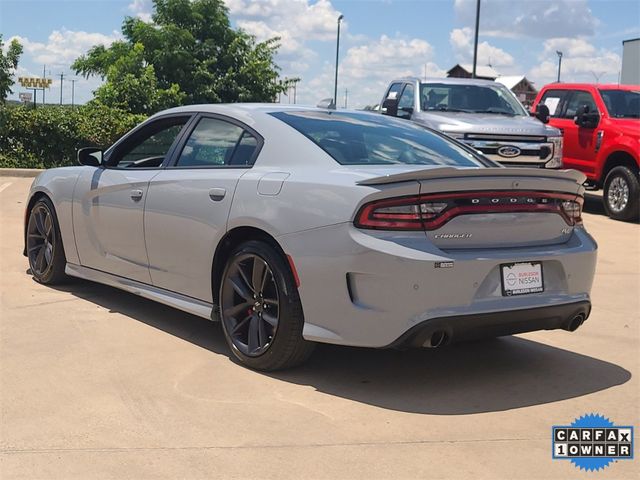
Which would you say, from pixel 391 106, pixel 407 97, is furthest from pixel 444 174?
pixel 407 97

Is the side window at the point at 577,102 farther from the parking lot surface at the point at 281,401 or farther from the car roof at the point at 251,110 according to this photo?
the car roof at the point at 251,110

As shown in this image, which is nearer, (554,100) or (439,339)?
(439,339)

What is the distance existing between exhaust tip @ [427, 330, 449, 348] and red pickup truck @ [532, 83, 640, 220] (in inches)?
357

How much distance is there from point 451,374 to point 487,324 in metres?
0.66

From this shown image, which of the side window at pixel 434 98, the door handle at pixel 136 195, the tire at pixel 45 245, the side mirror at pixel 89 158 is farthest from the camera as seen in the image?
the side window at pixel 434 98

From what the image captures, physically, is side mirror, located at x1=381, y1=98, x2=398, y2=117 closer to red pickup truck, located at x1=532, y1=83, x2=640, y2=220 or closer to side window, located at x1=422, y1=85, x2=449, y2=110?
side window, located at x1=422, y1=85, x2=449, y2=110

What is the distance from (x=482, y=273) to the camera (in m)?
4.29

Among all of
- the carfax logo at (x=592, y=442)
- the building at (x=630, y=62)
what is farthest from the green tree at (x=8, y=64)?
the building at (x=630, y=62)

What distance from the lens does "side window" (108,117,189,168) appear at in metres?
5.94

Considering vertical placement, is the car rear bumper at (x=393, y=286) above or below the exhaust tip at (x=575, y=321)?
above

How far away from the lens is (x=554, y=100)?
14898mm

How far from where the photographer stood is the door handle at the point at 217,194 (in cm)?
499

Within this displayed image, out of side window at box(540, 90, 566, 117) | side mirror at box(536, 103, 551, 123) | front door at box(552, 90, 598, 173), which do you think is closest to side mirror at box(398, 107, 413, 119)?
side mirror at box(536, 103, 551, 123)

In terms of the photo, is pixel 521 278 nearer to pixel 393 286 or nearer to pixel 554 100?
pixel 393 286
